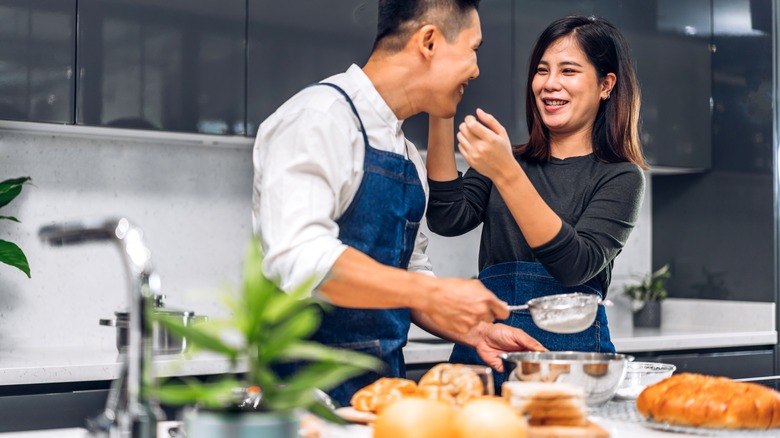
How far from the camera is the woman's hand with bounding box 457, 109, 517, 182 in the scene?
65.2 inches

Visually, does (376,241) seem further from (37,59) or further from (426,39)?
(37,59)

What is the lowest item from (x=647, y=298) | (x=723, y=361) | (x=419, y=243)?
(x=723, y=361)

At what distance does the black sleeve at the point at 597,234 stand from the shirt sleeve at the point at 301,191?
45 cm

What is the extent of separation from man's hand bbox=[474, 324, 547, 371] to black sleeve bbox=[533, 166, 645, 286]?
0.17 m

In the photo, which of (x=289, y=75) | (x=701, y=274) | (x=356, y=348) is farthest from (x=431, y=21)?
(x=701, y=274)

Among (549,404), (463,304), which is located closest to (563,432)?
(549,404)

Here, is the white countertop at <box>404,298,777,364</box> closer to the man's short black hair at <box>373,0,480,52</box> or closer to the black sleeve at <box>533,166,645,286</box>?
the black sleeve at <box>533,166,645,286</box>

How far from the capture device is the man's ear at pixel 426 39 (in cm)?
170

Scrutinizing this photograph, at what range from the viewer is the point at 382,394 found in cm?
127

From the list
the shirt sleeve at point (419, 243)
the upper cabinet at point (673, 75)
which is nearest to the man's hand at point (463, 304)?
the shirt sleeve at point (419, 243)

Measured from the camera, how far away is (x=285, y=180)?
1442 millimetres

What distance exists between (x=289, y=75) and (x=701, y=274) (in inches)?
84.1

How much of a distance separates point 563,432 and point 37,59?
189 centimetres

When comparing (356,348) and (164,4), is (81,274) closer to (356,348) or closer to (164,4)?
(164,4)
